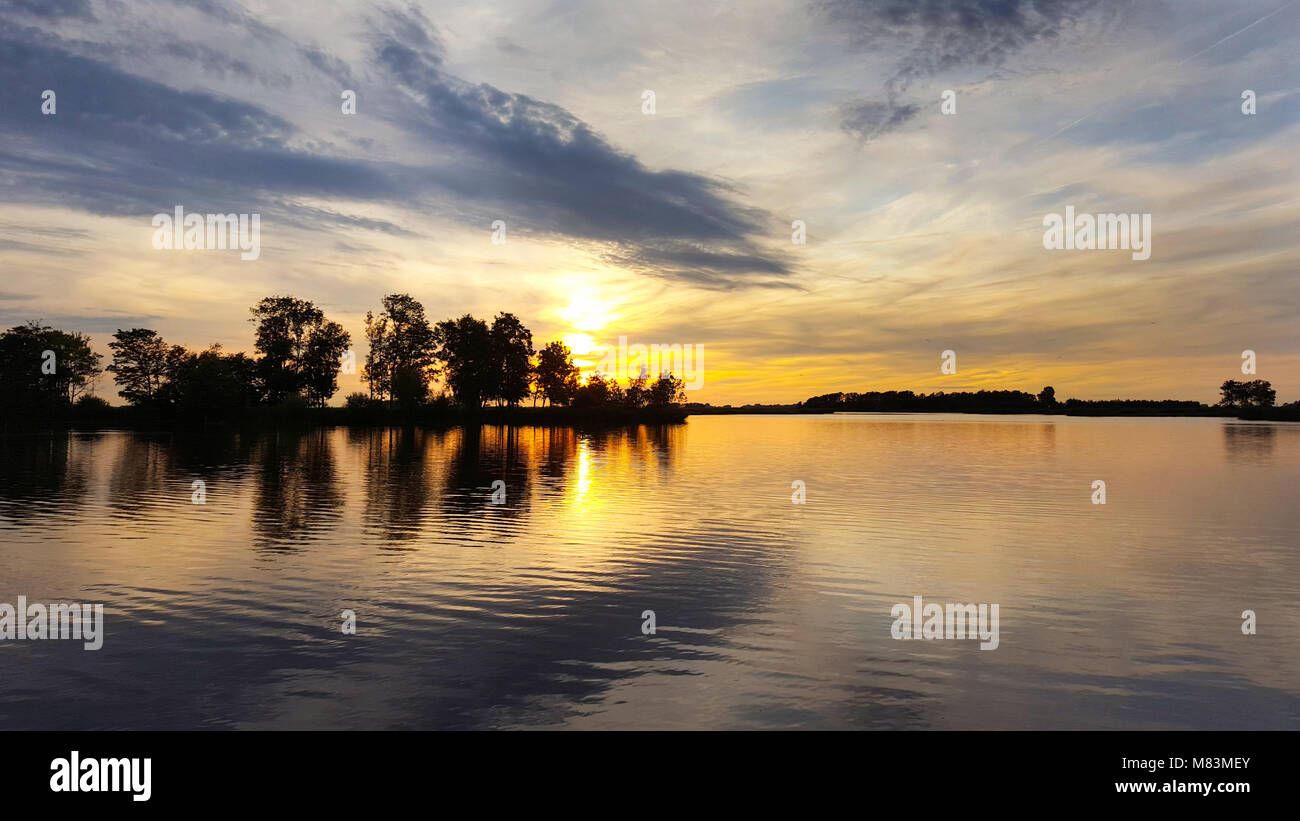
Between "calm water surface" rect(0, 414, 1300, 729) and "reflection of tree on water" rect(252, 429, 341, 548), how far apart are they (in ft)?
1.26

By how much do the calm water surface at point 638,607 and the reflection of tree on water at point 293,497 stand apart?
0.38 m

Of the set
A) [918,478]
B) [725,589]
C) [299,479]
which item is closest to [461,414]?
[299,479]

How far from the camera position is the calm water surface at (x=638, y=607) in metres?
11.8

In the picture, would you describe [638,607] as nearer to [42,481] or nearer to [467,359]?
[42,481]

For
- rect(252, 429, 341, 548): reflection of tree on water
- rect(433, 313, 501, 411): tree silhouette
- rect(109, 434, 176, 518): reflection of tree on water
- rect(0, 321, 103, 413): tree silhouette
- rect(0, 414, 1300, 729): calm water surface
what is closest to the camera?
rect(0, 414, 1300, 729): calm water surface

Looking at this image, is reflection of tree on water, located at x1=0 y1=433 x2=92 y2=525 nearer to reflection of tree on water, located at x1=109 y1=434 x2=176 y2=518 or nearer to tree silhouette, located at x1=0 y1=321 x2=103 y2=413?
reflection of tree on water, located at x1=109 y1=434 x2=176 y2=518

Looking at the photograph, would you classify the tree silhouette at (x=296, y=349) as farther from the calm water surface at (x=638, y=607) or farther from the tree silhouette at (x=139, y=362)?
the calm water surface at (x=638, y=607)

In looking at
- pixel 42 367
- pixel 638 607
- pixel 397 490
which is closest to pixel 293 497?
pixel 397 490

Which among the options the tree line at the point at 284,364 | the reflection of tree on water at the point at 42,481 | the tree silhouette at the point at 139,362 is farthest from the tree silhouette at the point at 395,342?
the reflection of tree on water at the point at 42,481

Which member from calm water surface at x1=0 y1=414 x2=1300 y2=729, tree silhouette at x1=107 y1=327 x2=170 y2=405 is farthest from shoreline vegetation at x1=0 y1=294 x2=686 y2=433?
calm water surface at x1=0 y1=414 x2=1300 y2=729

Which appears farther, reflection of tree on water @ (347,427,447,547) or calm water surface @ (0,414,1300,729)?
reflection of tree on water @ (347,427,447,547)

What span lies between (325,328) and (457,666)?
576 ft

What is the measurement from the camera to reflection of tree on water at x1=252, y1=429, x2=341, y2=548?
93.8 ft

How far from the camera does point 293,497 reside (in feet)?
127
